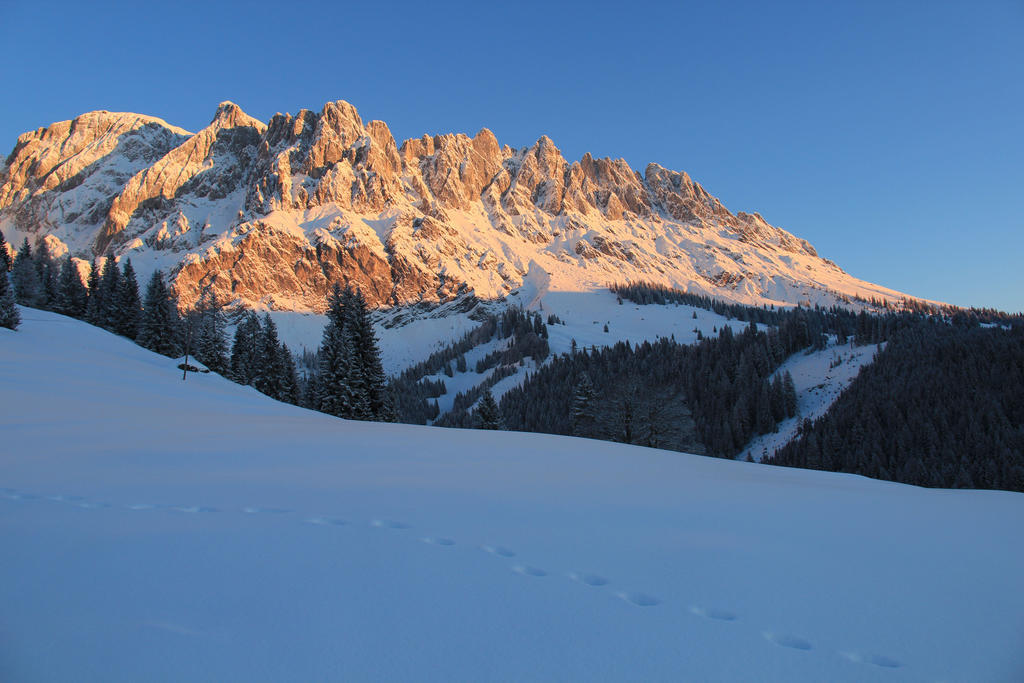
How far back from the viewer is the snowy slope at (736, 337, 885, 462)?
7556 centimetres

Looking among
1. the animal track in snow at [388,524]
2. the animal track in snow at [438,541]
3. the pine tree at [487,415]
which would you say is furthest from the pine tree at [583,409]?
the animal track in snow at [438,541]

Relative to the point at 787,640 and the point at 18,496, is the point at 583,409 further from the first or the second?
the point at 787,640

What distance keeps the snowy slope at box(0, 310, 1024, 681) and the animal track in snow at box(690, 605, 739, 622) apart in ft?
0.06

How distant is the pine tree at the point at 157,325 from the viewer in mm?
41875

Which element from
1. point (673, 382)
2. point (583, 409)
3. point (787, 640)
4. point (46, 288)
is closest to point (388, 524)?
point (787, 640)

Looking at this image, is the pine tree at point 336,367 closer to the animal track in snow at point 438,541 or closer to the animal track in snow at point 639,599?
the animal track in snow at point 438,541

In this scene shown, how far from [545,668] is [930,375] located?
96440 millimetres

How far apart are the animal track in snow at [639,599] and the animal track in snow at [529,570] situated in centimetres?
57

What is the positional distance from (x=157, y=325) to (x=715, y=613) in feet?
170

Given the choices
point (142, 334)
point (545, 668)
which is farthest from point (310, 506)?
point (142, 334)

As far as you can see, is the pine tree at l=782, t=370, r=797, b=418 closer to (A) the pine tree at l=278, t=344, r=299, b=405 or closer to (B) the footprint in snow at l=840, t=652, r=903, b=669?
(A) the pine tree at l=278, t=344, r=299, b=405

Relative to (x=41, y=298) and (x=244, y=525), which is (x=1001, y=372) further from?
(x=41, y=298)

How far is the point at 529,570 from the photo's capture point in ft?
11.6

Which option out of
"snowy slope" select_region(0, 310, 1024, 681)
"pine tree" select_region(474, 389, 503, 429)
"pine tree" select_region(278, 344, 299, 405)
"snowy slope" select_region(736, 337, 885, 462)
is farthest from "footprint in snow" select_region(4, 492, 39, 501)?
"snowy slope" select_region(736, 337, 885, 462)
